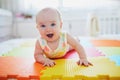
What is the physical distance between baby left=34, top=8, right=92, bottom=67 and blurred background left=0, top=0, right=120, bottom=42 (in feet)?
5.85

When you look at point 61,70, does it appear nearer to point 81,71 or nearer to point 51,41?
point 81,71

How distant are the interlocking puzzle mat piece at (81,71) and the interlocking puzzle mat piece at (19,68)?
0.05m

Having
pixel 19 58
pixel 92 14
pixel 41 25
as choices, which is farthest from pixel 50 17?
pixel 92 14

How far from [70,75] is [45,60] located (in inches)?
10.4

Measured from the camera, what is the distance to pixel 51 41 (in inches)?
46.4

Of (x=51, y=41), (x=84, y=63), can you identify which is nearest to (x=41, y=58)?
(x=51, y=41)

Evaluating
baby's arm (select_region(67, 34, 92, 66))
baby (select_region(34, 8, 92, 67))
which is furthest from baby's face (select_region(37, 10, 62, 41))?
baby's arm (select_region(67, 34, 92, 66))

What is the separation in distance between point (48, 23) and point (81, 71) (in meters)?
0.32

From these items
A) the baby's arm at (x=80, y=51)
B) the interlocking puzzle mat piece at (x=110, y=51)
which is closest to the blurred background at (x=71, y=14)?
the interlocking puzzle mat piece at (x=110, y=51)

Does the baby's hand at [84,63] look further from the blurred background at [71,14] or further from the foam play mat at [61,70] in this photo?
the blurred background at [71,14]

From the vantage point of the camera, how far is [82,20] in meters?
2.99

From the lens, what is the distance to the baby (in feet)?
3.54

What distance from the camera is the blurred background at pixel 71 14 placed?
Answer: 117 inches

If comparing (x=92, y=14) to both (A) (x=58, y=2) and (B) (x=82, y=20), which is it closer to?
(B) (x=82, y=20)
